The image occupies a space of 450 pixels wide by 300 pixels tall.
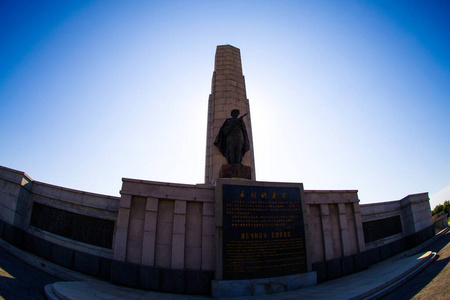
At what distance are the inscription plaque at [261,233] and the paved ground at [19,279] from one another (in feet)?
16.1

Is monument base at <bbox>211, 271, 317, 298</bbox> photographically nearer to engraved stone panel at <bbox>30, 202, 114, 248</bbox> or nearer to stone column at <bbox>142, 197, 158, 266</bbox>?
stone column at <bbox>142, 197, 158, 266</bbox>

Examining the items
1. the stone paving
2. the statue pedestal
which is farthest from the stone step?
the statue pedestal

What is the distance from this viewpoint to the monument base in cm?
653

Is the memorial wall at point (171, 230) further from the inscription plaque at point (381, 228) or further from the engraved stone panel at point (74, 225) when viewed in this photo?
the inscription plaque at point (381, 228)

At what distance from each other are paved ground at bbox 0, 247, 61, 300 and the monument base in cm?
441

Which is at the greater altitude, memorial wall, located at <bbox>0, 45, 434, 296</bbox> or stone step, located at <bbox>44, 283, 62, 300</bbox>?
memorial wall, located at <bbox>0, 45, 434, 296</bbox>

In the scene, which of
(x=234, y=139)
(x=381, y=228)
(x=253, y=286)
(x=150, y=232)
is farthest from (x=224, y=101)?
(x=381, y=228)

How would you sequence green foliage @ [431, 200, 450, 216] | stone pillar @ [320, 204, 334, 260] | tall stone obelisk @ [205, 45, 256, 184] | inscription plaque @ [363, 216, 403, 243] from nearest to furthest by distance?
stone pillar @ [320, 204, 334, 260], inscription plaque @ [363, 216, 403, 243], tall stone obelisk @ [205, 45, 256, 184], green foliage @ [431, 200, 450, 216]

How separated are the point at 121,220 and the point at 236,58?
11835 millimetres

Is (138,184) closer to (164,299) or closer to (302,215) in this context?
(164,299)

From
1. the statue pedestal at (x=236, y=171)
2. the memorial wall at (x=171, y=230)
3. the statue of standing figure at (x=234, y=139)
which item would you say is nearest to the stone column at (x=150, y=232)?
the memorial wall at (x=171, y=230)

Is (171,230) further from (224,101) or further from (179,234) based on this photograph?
(224,101)

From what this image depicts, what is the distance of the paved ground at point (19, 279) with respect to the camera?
15.8 ft

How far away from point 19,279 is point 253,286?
6.46 meters
